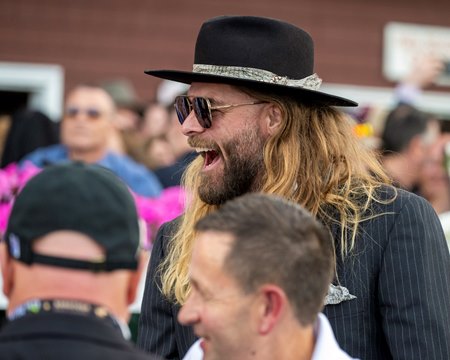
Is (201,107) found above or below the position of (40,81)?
above

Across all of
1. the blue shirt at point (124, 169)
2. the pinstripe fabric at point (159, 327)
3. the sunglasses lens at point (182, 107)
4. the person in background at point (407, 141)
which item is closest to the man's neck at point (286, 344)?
the pinstripe fabric at point (159, 327)

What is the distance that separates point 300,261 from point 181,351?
1.22 metres

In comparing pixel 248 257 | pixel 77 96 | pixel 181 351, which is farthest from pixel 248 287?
pixel 77 96

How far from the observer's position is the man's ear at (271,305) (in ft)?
9.08

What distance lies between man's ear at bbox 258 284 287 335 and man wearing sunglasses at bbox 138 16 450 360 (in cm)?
92

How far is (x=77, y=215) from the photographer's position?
236 centimetres

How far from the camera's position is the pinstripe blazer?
361 centimetres

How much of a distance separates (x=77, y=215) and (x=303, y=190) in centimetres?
159

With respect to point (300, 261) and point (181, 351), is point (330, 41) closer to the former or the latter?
point (181, 351)

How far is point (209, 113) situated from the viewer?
12.8 ft

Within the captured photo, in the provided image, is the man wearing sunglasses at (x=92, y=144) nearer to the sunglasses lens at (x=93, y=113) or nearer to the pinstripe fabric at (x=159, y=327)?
the sunglasses lens at (x=93, y=113)

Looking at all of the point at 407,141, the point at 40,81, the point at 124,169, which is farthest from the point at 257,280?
the point at 40,81

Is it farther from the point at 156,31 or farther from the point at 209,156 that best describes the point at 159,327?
the point at 156,31

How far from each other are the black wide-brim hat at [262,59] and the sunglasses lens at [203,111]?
0.28ft
